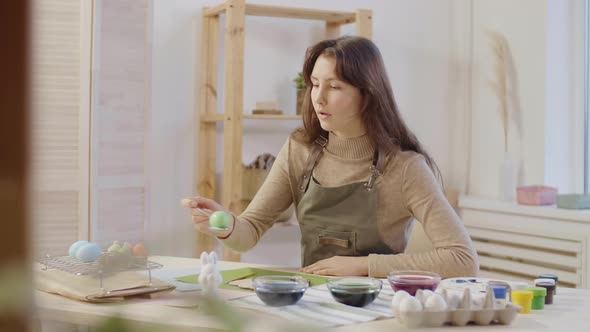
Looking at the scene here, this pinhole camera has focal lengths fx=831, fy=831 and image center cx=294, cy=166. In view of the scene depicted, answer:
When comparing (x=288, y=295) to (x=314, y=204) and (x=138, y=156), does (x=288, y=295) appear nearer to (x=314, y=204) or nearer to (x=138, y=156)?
(x=314, y=204)

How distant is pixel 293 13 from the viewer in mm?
4102

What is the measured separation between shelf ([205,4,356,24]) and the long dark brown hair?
1347 millimetres

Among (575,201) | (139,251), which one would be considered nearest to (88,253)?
(139,251)

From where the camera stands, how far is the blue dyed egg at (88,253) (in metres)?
2.13

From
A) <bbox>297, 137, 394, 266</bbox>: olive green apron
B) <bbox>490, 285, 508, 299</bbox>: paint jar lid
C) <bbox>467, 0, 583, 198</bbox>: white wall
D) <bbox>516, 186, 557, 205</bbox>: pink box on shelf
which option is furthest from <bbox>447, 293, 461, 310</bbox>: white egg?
<bbox>467, 0, 583, 198</bbox>: white wall

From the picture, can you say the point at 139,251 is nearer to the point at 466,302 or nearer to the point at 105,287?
the point at 105,287

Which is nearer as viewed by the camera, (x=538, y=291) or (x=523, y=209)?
(x=538, y=291)

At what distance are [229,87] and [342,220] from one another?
4.89 ft

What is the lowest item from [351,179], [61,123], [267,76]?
[351,179]

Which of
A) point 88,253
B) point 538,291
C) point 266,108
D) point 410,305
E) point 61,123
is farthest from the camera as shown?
point 266,108

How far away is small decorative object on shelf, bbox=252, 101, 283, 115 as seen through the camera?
4070 millimetres

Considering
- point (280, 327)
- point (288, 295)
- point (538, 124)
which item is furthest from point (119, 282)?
point (538, 124)

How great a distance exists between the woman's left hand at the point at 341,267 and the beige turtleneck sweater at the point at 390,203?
0.03 metres

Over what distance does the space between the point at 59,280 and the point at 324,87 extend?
1045 mm
